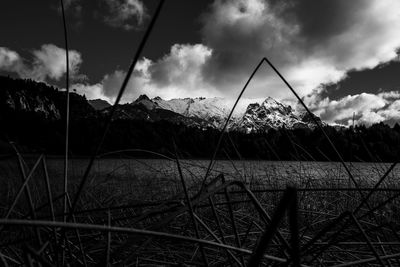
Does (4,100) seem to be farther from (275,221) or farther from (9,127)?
(275,221)

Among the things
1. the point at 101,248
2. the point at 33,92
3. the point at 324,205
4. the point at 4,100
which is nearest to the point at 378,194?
the point at 324,205

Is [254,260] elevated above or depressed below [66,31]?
below

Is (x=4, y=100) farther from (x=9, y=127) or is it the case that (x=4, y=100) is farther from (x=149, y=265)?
(x=149, y=265)

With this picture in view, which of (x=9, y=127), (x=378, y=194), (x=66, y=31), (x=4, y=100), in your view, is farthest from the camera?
(x=4, y=100)

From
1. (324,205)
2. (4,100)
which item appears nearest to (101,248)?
(324,205)

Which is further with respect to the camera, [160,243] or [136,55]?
[160,243]

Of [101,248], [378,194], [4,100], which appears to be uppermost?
[4,100]

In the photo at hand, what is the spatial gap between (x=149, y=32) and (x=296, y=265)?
0.34 meters

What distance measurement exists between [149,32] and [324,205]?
304cm

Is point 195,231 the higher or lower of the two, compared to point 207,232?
higher

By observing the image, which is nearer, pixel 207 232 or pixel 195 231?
pixel 195 231

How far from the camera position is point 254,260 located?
383mm

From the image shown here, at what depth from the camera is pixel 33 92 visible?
11269 cm

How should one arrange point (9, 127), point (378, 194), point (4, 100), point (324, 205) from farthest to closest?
point (4, 100), point (9, 127), point (378, 194), point (324, 205)
